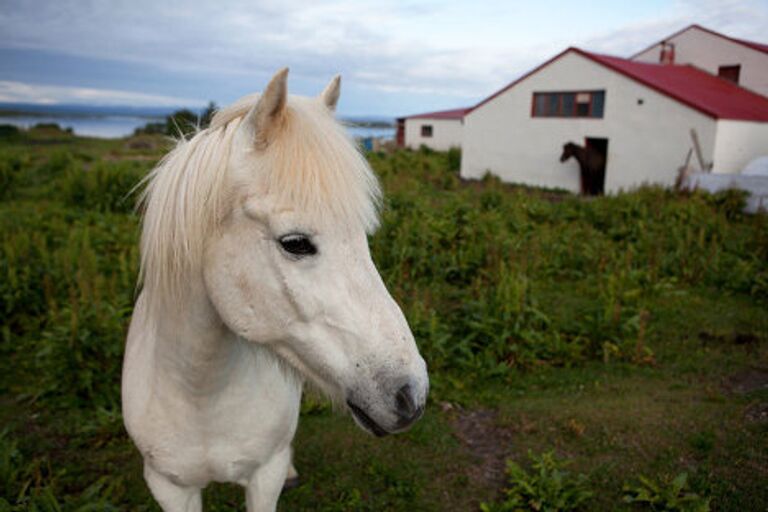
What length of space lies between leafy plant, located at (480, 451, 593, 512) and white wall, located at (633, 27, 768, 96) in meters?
19.0

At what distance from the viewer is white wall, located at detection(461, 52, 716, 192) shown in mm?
13906

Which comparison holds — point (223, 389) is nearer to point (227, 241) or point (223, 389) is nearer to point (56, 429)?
point (227, 241)

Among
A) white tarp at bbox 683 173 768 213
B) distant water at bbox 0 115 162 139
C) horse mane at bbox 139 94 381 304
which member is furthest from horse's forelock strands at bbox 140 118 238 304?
distant water at bbox 0 115 162 139

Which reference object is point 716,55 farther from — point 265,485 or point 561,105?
point 265,485

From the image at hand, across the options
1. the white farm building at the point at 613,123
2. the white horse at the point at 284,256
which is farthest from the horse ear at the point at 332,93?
the white farm building at the point at 613,123

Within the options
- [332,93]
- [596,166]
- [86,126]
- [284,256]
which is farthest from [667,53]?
[86,126]

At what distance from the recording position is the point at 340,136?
57.2 inches

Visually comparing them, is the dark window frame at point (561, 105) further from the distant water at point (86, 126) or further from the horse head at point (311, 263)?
the distant water at point (86, 126)

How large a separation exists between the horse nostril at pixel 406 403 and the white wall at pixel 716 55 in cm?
2066

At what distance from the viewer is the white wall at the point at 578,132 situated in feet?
45.6

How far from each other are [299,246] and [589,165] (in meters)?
16.3

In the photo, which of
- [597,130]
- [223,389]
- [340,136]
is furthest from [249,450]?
[597,130]

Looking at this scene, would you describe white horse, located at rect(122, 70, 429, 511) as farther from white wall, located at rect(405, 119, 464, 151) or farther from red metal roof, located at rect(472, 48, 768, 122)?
white wall, located at rect(405, 119, 464, 151)

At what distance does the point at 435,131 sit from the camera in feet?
98.7
